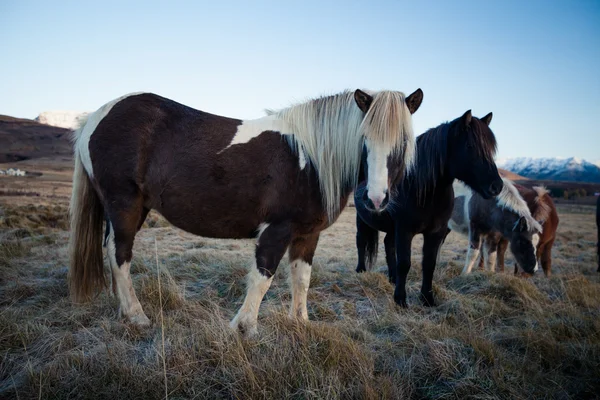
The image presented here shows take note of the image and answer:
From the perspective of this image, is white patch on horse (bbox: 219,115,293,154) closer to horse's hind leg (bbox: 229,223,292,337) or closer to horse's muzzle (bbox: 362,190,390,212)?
horse's hind leg (bbox: 229,223,292,337)

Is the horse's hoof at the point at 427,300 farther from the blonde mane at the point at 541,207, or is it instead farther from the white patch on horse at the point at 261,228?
the blonde mane at the point at 541,207

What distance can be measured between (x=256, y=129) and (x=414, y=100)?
1.46 metres

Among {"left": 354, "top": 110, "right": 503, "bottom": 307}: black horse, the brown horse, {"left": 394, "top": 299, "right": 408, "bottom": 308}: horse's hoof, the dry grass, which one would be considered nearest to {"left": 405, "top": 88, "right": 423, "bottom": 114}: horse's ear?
{"left": 354, "top": 110, "right": 503, "bottom": 307}: black horse

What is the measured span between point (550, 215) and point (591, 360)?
21.7 ft

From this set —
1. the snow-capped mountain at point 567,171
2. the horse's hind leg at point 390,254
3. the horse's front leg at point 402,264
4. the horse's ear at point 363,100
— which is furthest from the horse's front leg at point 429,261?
the snow-capped mountain at point 567,171

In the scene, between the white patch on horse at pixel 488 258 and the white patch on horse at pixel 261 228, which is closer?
the white patch on horse at pixel 261 228

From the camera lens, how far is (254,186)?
9.54ft

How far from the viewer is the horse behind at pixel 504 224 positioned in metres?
6.41

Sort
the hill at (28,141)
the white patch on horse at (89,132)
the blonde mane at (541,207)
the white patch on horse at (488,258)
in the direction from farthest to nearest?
the hill at (28,141) → the blonde mane at (541,207) → the white patch on horse at (488,258) → the white patch on horse at (89,132)

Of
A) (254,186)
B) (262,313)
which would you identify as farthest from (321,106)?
(262,313)

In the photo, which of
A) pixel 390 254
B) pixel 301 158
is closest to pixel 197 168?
pixel 301 158

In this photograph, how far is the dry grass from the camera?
193 cm

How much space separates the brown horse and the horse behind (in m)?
0.41

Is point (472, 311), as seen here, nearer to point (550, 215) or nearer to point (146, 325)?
point (146, 325)
